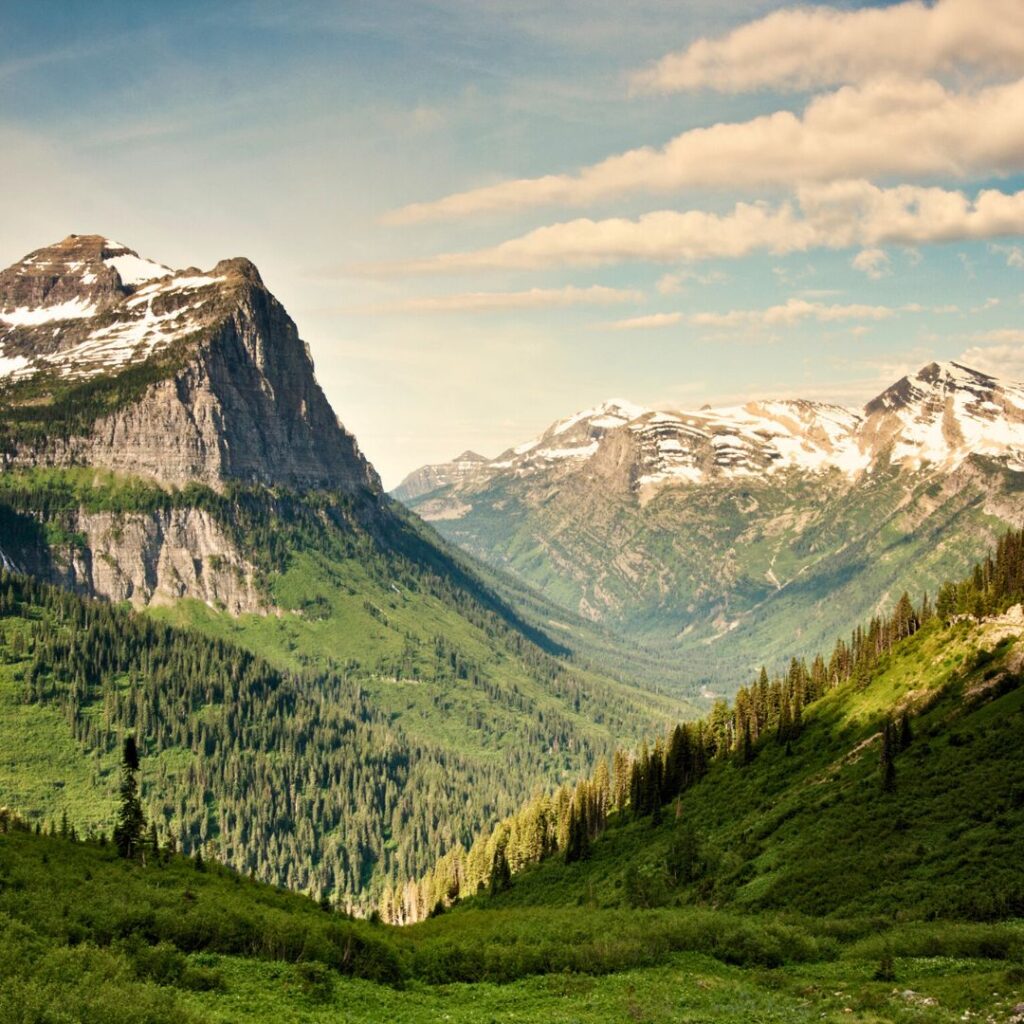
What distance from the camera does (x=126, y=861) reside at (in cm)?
11706

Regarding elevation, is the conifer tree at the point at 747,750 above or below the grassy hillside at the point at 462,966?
below

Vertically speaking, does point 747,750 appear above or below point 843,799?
below

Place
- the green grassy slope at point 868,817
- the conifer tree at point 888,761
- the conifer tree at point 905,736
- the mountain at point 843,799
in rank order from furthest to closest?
Answer: the conifer tree at point 905,736 < the conifer tree at point 888,761 < the mountain at point 843,799 < the green grassy slope at point 868,817

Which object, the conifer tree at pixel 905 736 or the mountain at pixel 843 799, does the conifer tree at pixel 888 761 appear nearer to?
the mountain at pixel 843 799

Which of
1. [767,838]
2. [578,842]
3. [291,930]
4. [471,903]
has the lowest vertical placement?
[471,903]

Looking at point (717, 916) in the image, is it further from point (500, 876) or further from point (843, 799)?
point (500, 876)

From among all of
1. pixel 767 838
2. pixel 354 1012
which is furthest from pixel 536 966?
pixel 767 838

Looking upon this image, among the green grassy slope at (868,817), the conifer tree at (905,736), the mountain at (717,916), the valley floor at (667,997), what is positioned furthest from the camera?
the conifer tree at (905,736)

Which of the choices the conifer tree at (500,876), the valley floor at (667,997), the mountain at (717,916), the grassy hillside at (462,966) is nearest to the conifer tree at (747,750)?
the mountain at (717,916)

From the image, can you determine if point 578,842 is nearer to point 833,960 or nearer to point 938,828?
point 938,828

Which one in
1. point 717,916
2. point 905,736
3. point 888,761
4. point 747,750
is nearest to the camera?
point 717,916

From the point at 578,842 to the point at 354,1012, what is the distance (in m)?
111

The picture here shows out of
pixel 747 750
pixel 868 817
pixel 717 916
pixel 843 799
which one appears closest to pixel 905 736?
pixel 843 799

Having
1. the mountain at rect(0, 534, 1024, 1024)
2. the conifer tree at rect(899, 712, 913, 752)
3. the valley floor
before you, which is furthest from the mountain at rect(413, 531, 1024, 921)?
the valley floor
